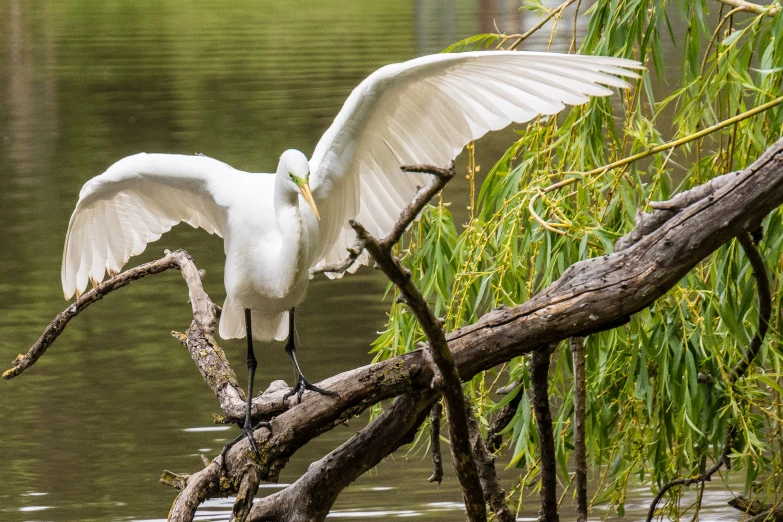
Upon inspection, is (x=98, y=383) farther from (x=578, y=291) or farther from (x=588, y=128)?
(x=578, y=291)

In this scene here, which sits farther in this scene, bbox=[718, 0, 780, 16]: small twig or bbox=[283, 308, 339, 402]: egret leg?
bbox=[718, 0, 780, 16]: small twig

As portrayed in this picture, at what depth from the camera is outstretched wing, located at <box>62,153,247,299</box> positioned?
8.65ft

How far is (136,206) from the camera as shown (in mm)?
2846

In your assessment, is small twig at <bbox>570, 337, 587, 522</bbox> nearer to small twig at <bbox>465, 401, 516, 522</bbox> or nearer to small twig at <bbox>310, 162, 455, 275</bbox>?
small twig at <bbox>465, 401, 516, 522</bbox>

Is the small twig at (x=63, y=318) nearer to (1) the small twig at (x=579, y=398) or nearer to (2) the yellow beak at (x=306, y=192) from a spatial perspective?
(2) the yellow beak at (x=306, y=192)

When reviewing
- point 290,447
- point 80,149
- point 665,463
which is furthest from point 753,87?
point 80,149

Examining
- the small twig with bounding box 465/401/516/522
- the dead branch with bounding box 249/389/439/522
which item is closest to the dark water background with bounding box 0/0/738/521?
the small twig with bounding box 465/401/516/522

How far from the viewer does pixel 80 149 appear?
10.2 metres

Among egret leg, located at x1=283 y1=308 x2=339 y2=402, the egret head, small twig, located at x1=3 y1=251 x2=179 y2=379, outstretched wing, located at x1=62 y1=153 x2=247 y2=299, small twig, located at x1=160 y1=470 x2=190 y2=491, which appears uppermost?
the egret head

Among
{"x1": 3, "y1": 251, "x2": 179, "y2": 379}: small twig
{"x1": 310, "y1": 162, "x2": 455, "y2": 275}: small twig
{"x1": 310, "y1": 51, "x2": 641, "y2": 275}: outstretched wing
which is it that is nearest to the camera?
{"x1": 310, "y1": 162, "x2": 455, "y2": 275}: small twig

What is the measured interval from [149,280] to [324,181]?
14.6 feet

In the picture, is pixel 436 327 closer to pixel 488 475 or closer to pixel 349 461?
pixel 349 461

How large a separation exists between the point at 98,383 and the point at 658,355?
3242 millimetres

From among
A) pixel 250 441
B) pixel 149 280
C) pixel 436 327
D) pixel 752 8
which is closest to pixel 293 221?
pixel 250 441
